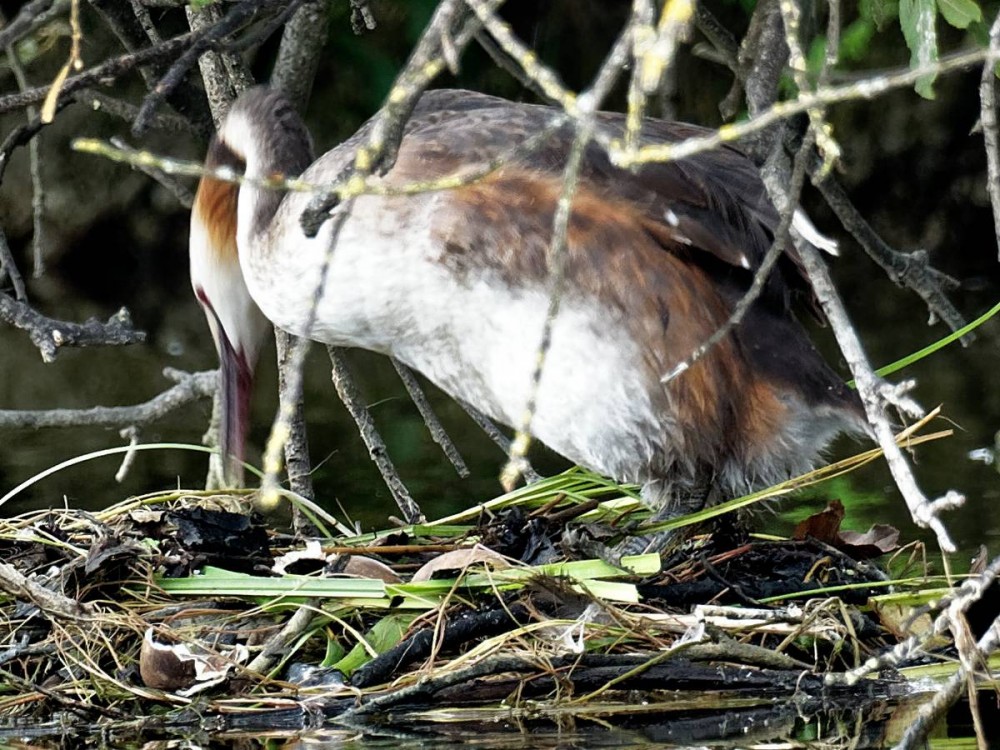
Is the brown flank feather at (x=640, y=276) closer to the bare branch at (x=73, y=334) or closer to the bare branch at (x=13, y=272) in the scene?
the bare branch at (x=73, y=334)

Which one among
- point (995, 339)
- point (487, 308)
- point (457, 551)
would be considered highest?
point (487, 308)

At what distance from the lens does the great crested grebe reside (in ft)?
12.2

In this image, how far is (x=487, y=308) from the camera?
3.72m

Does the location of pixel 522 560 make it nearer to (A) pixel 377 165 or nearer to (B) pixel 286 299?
(B) pixel 286 299

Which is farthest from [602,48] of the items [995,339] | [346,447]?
[346,447]

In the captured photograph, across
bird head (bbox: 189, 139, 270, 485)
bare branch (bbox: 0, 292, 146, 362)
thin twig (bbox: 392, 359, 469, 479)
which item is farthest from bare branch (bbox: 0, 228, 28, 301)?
thin twig (bbox: 392, 359, 469, 479)

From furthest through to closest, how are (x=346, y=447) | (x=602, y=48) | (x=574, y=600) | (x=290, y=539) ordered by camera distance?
(x=602, y=48) < (x=346, y=447) < (x=290, y=539) < (x=574, y=600)

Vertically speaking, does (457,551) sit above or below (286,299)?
below

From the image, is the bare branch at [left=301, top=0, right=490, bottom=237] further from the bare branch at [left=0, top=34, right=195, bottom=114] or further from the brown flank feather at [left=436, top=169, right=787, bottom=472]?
the brown flank feather at [left=436, top=169, right=787, bottom=472]

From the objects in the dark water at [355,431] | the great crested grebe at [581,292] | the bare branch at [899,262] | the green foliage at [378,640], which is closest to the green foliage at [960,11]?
the great crested grebe at [581,292]

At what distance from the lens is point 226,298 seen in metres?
4.44

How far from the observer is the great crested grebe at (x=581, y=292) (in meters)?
3.71

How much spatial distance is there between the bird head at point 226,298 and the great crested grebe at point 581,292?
0.26 metres

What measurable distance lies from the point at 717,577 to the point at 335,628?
86cm
